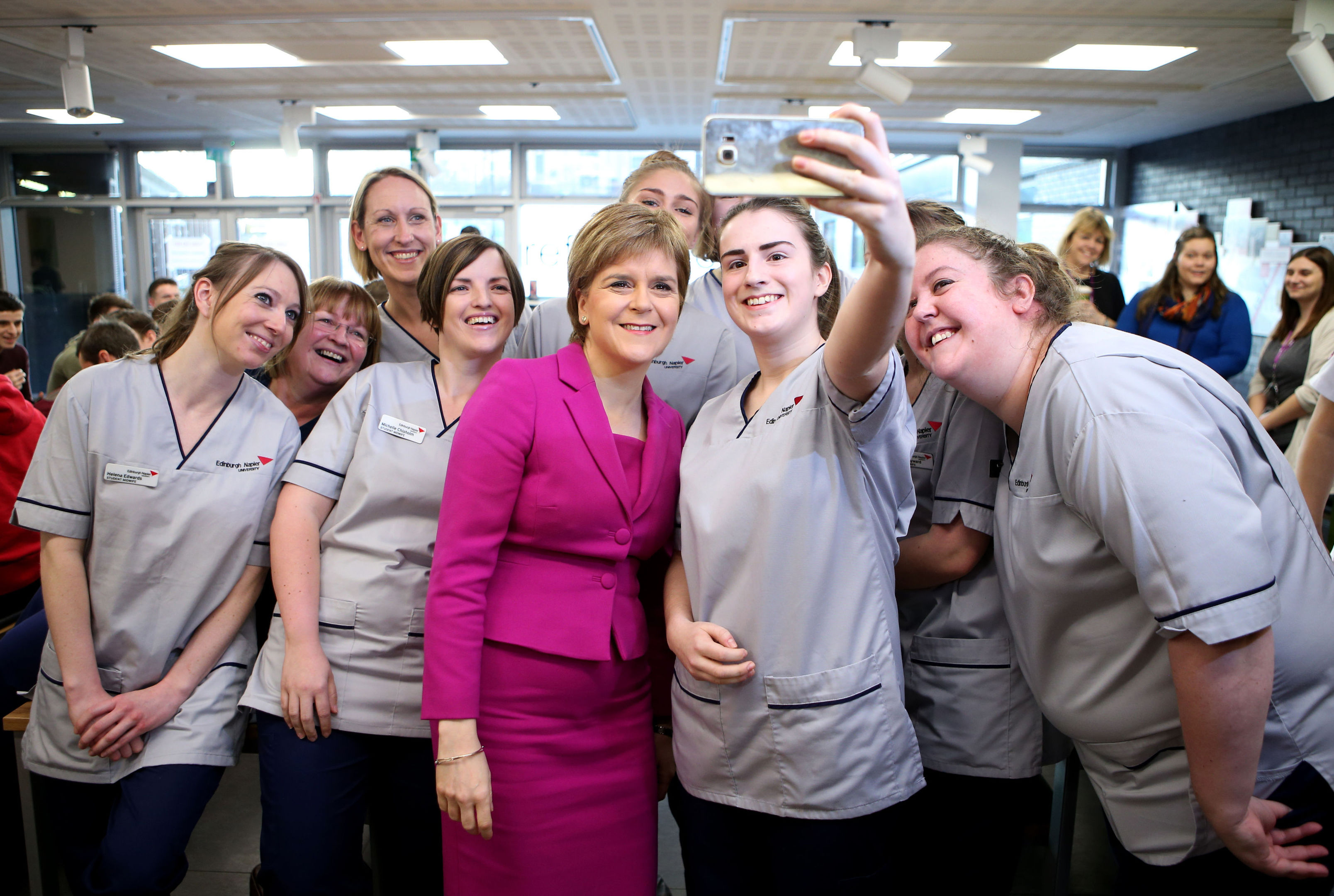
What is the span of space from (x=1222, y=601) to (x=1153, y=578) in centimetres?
8

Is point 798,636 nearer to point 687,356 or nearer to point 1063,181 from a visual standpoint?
point 687,356

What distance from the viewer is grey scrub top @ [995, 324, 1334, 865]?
3.55ft

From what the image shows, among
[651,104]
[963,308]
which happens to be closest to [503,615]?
[963,308]

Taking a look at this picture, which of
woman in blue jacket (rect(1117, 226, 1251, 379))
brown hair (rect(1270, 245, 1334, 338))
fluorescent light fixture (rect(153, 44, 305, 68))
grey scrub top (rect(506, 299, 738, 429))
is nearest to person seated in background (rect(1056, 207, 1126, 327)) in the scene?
woman in blue jacket (rect(1117, 226, 1251, 379))

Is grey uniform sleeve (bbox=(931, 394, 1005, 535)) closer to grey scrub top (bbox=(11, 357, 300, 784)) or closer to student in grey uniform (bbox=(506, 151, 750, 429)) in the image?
student in grey uniform (bbox=(506, 151, 750, 429))

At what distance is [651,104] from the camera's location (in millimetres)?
7527

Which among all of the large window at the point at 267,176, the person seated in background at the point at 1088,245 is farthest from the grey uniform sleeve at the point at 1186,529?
the large window at the point at 267,176

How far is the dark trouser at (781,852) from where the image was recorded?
1.33 metres

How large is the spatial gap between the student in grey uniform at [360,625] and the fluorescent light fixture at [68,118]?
26.9ft

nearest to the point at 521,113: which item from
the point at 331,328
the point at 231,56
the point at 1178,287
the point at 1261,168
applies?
the point at 231,56

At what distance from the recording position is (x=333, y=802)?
165cm

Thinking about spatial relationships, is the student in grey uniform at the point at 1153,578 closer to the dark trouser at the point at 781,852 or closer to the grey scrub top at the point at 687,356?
the dark trouser at the point at 781,852

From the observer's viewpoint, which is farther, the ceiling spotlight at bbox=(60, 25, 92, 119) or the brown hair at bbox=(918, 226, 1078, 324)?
the ceiling spotlight at bbox=(60, 25, 92, 119)

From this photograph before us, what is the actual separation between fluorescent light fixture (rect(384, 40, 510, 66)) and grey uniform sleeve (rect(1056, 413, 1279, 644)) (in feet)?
18.4
